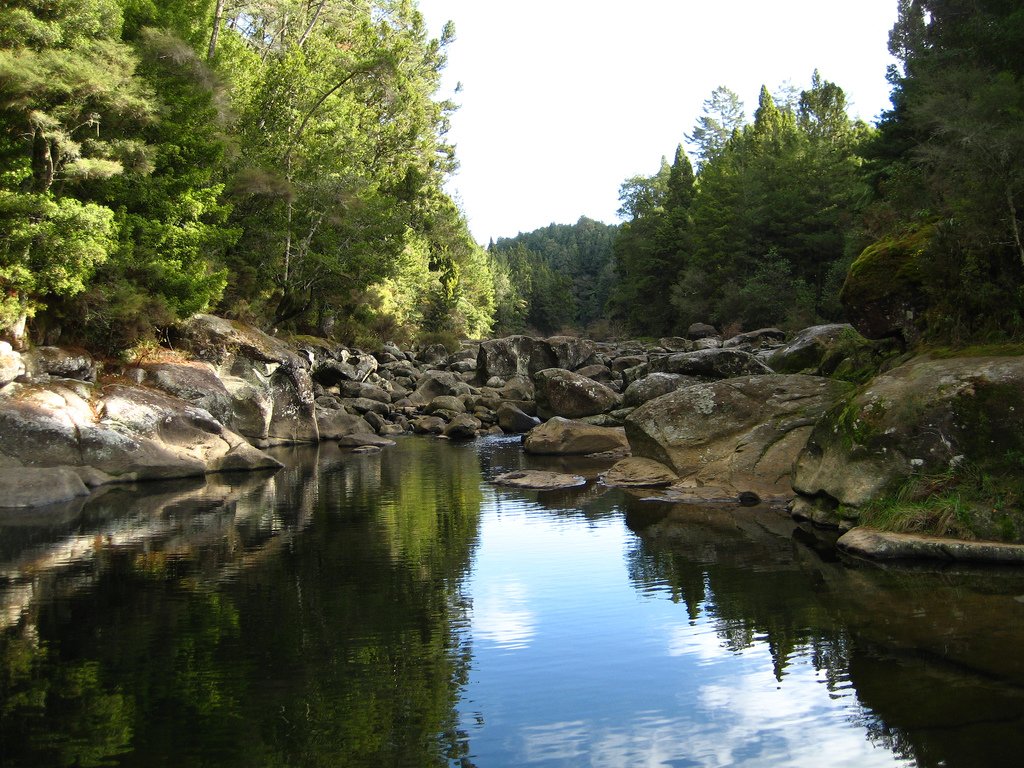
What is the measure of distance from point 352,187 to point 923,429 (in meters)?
27.2

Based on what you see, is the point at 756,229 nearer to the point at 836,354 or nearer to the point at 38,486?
the point at 836,354

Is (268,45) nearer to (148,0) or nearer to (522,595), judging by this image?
(148,0)

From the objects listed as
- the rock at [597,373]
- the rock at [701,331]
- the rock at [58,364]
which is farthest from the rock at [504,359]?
the rock at [58,364]

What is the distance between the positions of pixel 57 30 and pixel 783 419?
17062 mm

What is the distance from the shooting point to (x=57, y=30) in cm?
1848

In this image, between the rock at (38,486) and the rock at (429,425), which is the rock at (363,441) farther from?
the rock at (38,486)

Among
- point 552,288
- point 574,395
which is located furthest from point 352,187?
point 552,288

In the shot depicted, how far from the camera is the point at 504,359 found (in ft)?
120

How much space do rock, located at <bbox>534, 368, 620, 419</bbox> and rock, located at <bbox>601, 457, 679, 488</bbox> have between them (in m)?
9.46

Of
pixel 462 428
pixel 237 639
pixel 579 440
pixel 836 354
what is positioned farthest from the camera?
pixel 462 428

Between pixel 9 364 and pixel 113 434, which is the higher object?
pixel 9 364

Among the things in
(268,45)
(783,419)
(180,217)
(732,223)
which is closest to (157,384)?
(180,217)

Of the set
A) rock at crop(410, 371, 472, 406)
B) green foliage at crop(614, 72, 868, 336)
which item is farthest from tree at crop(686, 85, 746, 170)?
rock at crop(410, 371, 472, 406)

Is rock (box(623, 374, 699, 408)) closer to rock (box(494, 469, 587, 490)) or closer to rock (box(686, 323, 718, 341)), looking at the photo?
rock (box(494, 469, 587, 490))
